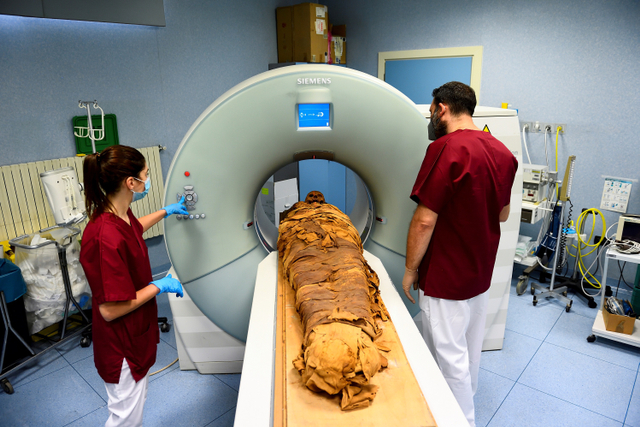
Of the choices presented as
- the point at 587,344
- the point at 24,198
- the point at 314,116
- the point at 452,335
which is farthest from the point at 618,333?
the point at 24,198

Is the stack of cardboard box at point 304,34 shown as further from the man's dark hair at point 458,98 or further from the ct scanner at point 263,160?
the man's dark hair at point 458,98

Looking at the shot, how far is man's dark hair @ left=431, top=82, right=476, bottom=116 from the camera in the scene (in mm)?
1592

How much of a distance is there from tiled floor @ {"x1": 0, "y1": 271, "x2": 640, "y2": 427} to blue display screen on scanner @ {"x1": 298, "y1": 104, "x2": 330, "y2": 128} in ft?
4.43

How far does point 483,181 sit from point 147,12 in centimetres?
→ 258

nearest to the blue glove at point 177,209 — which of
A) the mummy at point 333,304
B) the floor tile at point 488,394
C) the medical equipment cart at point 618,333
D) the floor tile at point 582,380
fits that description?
the mummy at point 333,304

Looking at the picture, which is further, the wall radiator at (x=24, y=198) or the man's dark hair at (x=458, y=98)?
the wall radiator at (x=24, y=198)

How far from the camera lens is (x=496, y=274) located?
2273 millimetres

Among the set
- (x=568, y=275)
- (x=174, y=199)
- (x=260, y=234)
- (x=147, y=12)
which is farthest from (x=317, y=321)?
(x=568, y=275)

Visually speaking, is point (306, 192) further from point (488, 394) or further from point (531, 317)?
point (488, 394)

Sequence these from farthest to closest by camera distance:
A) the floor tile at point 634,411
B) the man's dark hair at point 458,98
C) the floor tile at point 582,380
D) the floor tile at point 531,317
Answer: the floor tile at point 531,317 < the floor tile at point 582,380 < the floor tile at point 634,411 < the man's dark hair at point 458,98

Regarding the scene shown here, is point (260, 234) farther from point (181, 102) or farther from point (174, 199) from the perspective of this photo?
point (181, 102)

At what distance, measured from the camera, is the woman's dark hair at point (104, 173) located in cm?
136

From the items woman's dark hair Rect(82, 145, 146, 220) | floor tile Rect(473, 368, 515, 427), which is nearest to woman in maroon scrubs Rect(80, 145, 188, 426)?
woman's dark hair Rect(82, 145, 146, 220)

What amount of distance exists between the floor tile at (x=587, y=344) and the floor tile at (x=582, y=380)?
61mm
